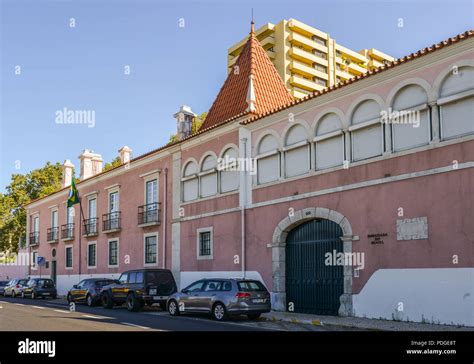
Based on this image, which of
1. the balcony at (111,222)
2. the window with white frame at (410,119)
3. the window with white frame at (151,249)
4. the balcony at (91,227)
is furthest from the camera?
the balcony at (91,227)

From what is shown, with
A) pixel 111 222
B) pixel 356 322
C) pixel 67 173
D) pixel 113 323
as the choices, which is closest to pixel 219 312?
pixel 113 323

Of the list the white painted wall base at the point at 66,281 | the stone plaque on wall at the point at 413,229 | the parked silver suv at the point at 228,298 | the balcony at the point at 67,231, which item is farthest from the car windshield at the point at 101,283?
the stone plaque on wall at the point at 413,229

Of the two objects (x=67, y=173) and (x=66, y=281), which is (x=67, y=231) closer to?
(x=66, y=281)

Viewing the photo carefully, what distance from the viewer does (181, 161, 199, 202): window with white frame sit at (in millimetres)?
26453

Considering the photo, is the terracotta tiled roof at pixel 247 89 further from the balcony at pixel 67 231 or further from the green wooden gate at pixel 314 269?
the balcony at pixel 67 231

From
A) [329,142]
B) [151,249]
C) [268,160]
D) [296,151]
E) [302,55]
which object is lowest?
[151,249]

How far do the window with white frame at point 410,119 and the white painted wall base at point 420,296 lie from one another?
3895mm

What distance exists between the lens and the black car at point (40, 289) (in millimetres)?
33344

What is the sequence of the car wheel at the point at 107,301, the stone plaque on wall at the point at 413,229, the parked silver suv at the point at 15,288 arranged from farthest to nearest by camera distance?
the parked silver suv at the point at 15,288, the car wheel at the point at 107,301, the stone plaque on wall at the point at 413,229

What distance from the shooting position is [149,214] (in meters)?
29.8

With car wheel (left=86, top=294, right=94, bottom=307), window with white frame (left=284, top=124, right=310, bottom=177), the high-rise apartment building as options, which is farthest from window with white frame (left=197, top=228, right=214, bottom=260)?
the high-rise apartment building

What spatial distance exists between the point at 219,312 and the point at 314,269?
4.10 metres

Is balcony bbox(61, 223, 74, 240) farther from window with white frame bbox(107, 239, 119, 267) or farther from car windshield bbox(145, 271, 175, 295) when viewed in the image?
car windshield bbox(145, 271, 175, 295)
